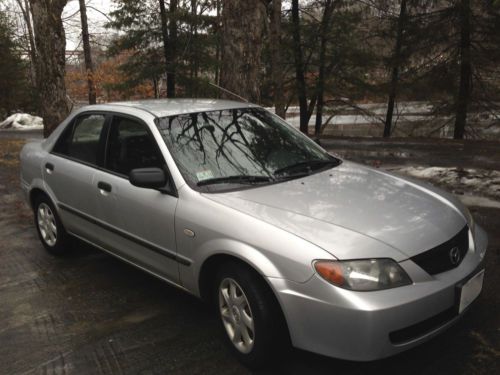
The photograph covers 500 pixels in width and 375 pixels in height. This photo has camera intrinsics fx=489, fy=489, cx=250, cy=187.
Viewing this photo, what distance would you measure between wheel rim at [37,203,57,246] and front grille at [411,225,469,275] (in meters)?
3.62

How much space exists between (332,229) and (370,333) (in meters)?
0.59

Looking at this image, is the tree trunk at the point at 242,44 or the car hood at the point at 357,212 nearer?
the car hood at the point at 357,212

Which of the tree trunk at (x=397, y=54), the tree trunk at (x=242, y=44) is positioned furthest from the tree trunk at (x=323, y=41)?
the tree trunk at (x=242, y=44)

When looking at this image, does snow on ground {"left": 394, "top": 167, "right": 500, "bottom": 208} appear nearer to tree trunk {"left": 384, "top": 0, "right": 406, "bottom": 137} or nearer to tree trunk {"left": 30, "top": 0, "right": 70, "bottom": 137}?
tree trunk {"left": 30, "top": 0, "right": 70, "bottom": 137}

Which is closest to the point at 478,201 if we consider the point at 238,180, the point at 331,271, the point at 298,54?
the point at 238,180

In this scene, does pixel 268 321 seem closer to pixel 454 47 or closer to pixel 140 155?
pixel 140 155

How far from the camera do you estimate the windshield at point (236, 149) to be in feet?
11.3

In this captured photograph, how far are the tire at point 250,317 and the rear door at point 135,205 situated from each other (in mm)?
534

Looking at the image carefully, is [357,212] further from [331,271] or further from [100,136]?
[100,136]

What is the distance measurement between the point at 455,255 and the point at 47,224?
3.93m

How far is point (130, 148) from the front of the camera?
393 cm

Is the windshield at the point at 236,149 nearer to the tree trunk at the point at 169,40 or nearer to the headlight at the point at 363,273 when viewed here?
the headlight at the point at 363,273

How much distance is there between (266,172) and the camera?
355cm

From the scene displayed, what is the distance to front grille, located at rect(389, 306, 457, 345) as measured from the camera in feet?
8.29
